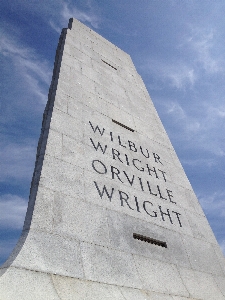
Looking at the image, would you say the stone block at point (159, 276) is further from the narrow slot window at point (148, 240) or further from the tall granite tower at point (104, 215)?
the narrow slot window at point (148, 240)

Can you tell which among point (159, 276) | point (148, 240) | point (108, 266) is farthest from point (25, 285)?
point (148, 240)

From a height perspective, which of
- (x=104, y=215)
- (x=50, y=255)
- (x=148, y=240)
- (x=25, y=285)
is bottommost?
(x=25, y=285)

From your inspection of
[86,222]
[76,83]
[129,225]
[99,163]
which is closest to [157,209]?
[129,225]

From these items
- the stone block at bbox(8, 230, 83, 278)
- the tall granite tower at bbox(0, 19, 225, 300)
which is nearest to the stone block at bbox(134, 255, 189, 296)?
the tall granite tower at bbox(0, 19, 225, 300)

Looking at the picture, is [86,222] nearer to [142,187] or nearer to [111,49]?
[142,187]

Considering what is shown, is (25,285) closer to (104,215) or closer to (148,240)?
(104,215)

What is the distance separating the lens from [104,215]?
14.3 ft

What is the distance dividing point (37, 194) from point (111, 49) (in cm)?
928

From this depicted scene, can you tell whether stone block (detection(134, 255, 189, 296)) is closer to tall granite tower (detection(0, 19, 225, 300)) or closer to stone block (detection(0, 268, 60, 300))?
tall granite tower (detection(0, 19, 225, 300))

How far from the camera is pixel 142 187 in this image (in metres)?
5.53

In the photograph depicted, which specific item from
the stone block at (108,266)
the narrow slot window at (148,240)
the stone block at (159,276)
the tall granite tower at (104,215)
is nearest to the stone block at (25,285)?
the tall granite tower at (104,215)

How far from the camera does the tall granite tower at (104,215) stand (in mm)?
3223

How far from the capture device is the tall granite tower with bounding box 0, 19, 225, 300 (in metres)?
3.22

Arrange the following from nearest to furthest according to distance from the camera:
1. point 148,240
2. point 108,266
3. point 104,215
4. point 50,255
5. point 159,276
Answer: point 50,255
point 108,266
point 159,276
point 104,215
point 148,240
